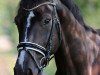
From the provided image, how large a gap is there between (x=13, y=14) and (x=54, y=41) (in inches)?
480

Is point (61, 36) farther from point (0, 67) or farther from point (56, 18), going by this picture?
point (0, 67)

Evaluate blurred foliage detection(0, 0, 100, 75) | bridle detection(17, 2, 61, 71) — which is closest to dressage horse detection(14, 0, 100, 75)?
bridle detection(17, 2, 61, 71)

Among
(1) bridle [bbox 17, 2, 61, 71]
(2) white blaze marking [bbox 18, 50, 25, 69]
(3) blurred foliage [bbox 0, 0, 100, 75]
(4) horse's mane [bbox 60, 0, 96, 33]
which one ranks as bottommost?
(2) white blaze marking [bbox 18, 50, 25, 69]

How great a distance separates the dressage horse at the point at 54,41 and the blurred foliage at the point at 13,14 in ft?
34.5

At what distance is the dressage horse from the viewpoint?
768 cm

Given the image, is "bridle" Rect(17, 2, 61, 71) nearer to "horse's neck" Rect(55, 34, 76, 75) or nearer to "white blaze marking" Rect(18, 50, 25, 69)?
"white blaze marking" Rect(18, 50, 25, 69)

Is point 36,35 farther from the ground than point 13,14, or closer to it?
closer to it

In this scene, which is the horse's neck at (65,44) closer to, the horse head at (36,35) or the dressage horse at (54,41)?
the dressage horse at (54,41)

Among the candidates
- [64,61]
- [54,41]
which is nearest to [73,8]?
[54,41]

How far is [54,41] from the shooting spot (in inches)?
311

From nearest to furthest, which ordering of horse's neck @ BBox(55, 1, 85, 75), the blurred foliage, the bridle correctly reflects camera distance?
the bridle → horse's neck @ BBox(55, 1, 85, 75) → the blurred foliage

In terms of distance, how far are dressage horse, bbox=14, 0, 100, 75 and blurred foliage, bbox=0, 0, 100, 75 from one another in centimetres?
1053

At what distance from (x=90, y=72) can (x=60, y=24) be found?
770 millimetres

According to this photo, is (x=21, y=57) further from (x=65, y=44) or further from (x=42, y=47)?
(x=65, y=44)
